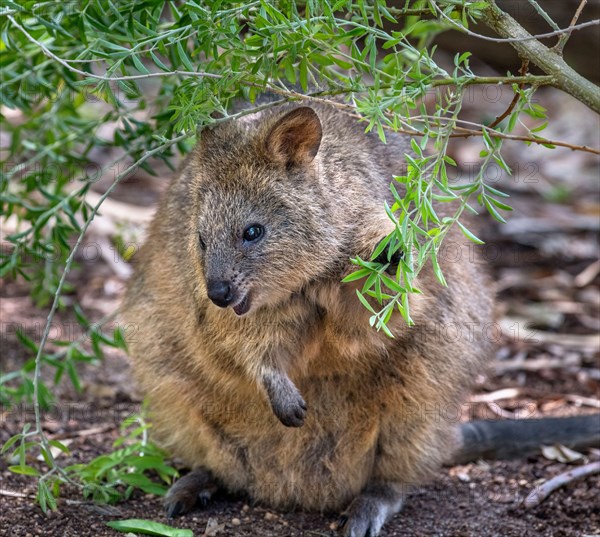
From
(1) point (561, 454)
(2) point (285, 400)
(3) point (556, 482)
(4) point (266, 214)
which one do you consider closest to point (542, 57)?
(4) point (266, 214)

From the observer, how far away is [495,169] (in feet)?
32.1

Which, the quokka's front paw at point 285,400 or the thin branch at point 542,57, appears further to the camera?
the quokka's front paw at point 285,400

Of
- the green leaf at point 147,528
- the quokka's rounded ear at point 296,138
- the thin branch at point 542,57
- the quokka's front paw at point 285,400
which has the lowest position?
the green leaf at point 147,528

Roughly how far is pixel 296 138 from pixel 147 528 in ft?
6.30

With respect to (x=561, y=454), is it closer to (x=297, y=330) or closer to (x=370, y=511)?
Answer: (x=370, y=511)

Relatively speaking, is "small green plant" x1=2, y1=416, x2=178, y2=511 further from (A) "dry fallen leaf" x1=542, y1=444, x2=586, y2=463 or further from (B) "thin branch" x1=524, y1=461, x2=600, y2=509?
(A) "dry fallen leaf" x1=542, y1=444, x2=586, y2=463

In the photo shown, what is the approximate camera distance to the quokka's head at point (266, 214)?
3939 mm

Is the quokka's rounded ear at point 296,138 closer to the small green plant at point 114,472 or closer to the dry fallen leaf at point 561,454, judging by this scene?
the small green plant at point 114,472

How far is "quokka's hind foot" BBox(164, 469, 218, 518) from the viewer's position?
180 inches

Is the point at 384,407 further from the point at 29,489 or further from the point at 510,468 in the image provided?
the point at 29,489

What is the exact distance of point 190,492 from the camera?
4.68 meters

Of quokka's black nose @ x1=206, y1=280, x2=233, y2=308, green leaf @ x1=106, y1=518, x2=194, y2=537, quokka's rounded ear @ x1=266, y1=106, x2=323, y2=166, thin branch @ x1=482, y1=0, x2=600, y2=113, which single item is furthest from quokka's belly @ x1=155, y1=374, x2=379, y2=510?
thin branch @ x1=482, y1=0, x2=600, y2=113

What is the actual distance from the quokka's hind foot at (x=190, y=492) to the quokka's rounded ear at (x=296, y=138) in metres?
1.80

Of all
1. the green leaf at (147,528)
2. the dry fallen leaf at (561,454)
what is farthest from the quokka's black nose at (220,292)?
the dry fallen leaf at (561,454)
